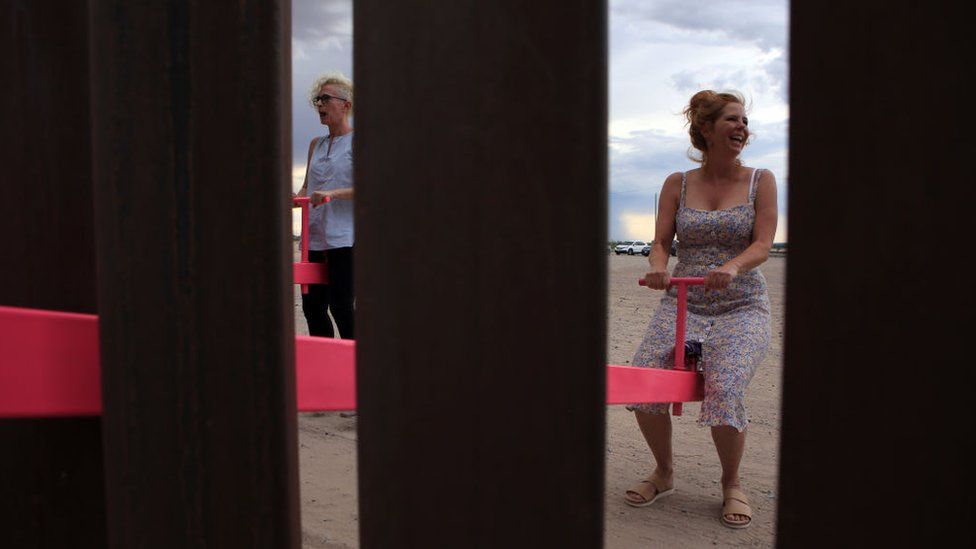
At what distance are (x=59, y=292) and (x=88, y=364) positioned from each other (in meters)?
0.16

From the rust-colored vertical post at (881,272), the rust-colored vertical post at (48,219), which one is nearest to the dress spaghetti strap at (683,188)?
the rust-colored vertical post at (48,219)

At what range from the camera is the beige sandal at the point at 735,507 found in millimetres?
2822

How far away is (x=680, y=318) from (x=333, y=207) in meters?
1.94

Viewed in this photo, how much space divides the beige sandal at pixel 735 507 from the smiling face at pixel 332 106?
8.77ft

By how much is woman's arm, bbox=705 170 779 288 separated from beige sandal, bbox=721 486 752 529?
81 cm

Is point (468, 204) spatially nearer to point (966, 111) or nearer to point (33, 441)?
point (966, 111)

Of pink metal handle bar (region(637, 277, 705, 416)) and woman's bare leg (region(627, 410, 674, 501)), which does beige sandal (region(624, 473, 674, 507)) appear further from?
pink metal handle bar (region(637, 277, 705, 416))

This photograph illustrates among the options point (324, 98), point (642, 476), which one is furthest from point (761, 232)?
point (324, 98)

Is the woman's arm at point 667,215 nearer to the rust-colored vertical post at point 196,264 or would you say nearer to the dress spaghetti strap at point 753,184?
the dress spaghetti strap at point 753,184

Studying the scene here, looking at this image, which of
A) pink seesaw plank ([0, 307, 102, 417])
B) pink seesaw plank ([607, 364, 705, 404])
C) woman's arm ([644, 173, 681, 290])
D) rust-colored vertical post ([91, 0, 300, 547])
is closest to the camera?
rust-colored vertical post ([91, 0, 300, 547])

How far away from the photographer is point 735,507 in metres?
2.85

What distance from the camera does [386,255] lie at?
2.06ft

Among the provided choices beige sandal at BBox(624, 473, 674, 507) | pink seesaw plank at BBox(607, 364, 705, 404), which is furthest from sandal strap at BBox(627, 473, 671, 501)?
pink seesaw plank at BBox(607, 364, 705, 404)

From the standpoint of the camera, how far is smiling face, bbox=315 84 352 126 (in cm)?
404
